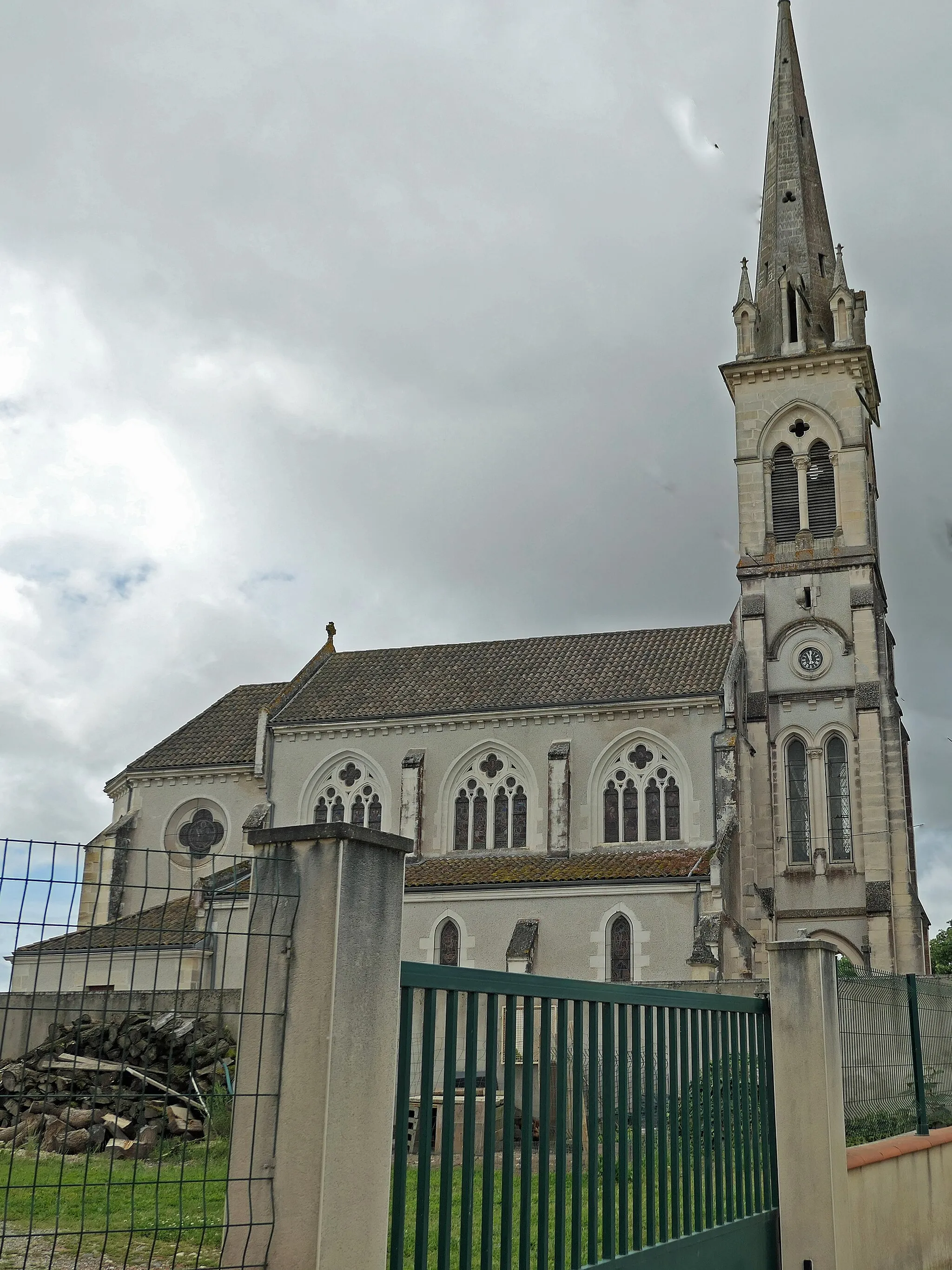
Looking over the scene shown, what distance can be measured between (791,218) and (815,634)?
17.0 meters

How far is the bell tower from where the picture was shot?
36938mm

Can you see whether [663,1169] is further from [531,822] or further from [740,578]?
[740,578]

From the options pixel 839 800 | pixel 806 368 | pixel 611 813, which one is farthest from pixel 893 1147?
pixel 806 368

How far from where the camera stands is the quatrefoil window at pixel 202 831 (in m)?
42.1

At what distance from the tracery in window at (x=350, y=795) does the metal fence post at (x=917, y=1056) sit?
2936 centimetres

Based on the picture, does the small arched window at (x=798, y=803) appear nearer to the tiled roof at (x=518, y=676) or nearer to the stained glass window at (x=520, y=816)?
the tiled roof at (x=518, y=676)

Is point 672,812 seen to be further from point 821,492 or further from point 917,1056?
point 917,1056

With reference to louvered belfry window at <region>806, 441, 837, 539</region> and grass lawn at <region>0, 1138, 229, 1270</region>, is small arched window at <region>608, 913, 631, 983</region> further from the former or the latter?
grass lawn at <region>0, 1138, 229, 1270</region>

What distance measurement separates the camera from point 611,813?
3831cm

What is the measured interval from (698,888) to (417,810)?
381 inches

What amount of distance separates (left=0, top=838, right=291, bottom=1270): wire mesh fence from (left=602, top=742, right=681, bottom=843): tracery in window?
19.2 m

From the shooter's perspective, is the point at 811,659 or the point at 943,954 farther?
the point at 943,954

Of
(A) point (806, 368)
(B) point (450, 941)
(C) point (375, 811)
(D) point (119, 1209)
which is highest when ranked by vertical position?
(A) point (806, 368)

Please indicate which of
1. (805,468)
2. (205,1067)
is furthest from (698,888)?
(205,1067)
